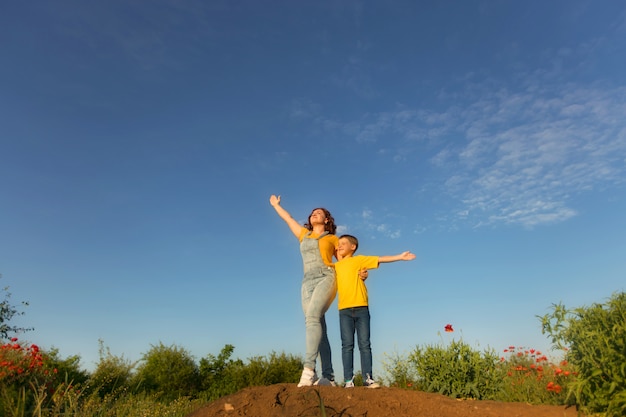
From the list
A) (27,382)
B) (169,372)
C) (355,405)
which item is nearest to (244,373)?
(169,372)

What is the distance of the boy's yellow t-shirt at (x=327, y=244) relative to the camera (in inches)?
292

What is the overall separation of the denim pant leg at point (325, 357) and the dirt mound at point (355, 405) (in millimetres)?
956

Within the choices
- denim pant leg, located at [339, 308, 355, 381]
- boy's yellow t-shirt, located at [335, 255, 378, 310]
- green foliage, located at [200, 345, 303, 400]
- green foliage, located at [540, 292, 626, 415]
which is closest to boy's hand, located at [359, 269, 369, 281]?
boy's yellow t-shirt, located at [335, 255, 378, 310]

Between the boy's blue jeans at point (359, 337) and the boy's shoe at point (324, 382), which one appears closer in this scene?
A: the boy's shoe at point (324, 382)

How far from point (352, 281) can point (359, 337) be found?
83 centimetres

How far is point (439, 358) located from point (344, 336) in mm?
1657

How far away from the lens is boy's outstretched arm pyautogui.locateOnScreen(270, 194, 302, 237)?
7.91 m

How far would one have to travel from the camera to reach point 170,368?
14258 mm

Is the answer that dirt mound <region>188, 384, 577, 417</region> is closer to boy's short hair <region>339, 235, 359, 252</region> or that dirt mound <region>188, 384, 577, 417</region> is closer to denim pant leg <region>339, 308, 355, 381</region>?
denim pant leg <region>339, 308, 355, 381</region>

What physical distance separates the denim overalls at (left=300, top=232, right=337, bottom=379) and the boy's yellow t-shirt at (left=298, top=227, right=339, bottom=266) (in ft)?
0.21

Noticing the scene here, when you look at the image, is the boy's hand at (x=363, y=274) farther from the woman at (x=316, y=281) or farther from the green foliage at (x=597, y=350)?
the green foliage at (x=597, y=350)

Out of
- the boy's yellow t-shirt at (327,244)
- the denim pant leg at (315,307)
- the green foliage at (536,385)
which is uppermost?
the boy's yellow t-shirt at (327,244)

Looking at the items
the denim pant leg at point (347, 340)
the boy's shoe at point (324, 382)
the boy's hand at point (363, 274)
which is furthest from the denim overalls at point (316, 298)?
the boy's hand at point (363, 274)

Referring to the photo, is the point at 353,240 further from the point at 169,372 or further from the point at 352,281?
the point at 169,372
